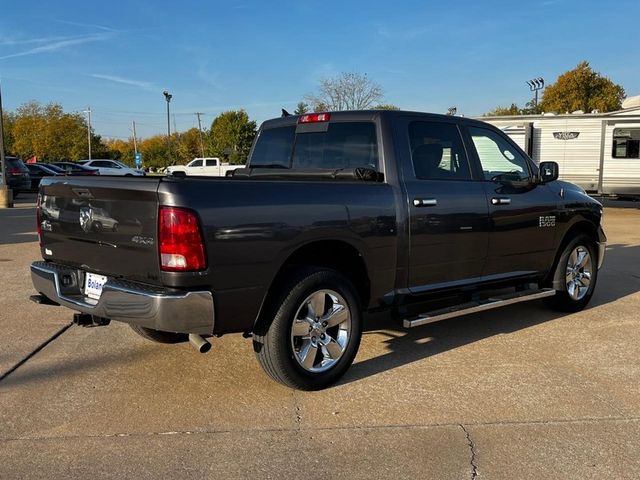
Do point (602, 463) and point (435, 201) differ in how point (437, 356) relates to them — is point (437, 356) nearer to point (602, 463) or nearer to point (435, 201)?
point (435, 201)

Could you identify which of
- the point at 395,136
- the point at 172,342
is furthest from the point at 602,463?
the point at 172,342

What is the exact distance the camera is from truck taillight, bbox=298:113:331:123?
5148mm

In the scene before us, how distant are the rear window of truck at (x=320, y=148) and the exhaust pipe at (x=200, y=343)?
1845 mm

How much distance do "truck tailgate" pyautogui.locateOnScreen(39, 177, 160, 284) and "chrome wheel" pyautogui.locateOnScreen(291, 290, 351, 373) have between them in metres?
1.05

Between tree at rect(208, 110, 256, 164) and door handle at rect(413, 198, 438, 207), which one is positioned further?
tree at rect(208, 110, 256, 164)

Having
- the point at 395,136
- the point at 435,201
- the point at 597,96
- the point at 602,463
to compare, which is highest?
the point at 597,96

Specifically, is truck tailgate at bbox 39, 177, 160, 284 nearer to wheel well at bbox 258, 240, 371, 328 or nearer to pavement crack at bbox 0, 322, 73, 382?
wheel well at bbox 258, 240, 371, 328

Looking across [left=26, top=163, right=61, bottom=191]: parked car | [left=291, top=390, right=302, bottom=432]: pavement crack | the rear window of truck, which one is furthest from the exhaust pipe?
[left=26, top=163, right=61, bottom=191]: parked car

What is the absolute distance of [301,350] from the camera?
4094 millimetres

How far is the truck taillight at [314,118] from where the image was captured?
16.9 ft

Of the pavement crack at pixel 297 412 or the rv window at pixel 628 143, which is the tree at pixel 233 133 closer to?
the rv window at pixel 628 143

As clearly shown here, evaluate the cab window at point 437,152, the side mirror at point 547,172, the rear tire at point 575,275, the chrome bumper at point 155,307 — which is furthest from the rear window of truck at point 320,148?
the rear tire at point 575,275

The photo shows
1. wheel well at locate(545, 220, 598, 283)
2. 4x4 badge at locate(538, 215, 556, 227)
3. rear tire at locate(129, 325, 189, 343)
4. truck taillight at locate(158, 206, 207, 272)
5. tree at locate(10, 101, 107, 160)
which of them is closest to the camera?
truck taillight at locate(158, 206, 207, 272)

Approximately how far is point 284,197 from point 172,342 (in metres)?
2.03
